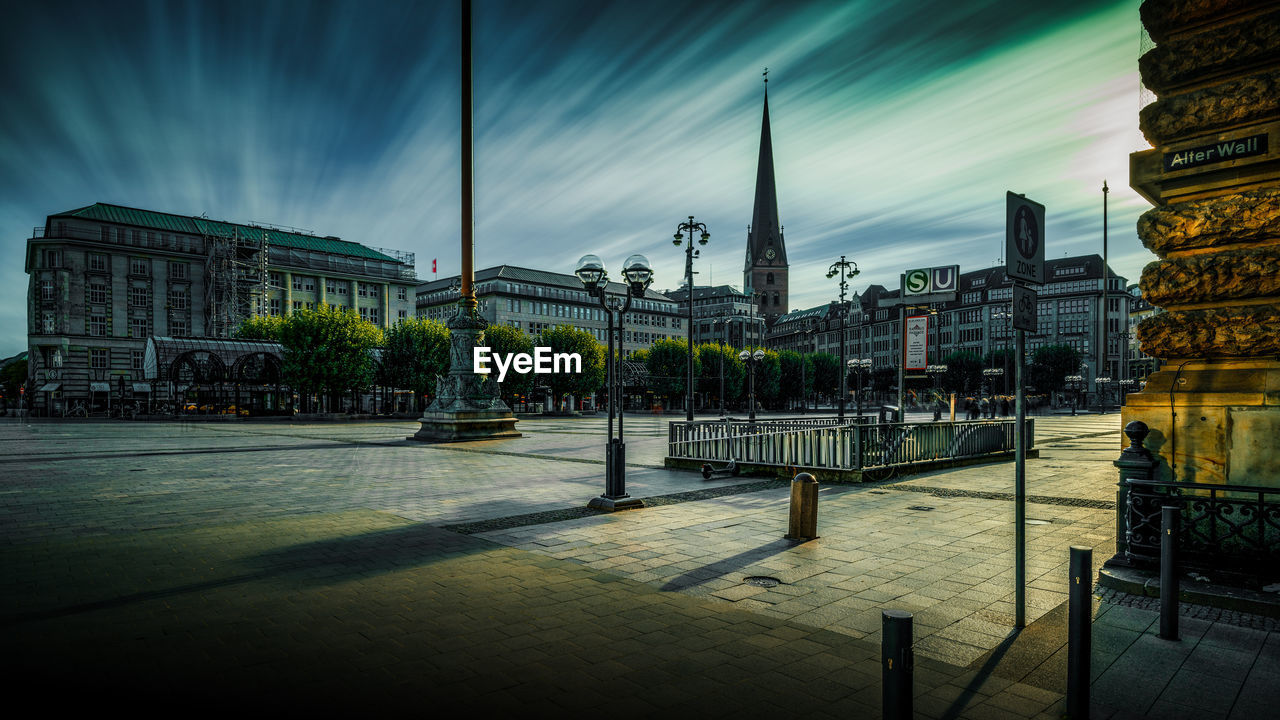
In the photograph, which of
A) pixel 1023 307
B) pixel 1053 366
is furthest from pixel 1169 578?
pixel 1053 366

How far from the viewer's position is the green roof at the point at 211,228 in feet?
248

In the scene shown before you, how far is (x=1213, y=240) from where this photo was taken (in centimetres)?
600

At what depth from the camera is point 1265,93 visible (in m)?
5.77

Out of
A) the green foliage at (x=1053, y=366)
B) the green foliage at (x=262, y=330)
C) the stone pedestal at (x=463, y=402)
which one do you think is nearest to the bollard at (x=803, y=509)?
the stone pedestal at (x=463, y=402)

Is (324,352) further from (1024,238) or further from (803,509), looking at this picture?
(1024,238)

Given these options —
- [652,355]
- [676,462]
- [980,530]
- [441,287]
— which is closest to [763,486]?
[676,462]

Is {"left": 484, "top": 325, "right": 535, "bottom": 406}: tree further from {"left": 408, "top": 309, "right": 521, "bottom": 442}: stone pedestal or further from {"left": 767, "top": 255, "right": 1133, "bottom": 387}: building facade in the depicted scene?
{"left": 767, "top": 255, "right": 1133, "bottom": 387}: building facade

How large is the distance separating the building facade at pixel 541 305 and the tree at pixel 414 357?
3438 cm

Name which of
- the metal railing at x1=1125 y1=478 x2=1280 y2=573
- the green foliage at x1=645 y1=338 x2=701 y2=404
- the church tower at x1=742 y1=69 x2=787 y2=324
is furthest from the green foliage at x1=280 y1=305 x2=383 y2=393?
the church tower at x1=742 y1=69 x2=787 y2=324

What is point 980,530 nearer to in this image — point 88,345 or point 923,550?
point 923,550

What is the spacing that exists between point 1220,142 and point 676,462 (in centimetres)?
1125

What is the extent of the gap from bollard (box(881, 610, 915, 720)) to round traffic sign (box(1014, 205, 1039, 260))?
121 inches

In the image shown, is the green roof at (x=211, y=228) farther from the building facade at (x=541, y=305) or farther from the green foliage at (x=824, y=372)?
the green foliage at (x=824, y=372)

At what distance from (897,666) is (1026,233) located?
352cm
